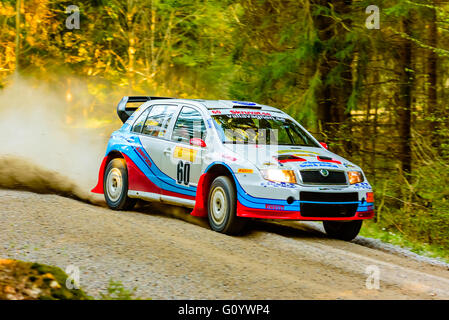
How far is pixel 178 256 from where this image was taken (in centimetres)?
724

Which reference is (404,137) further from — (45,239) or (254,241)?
(45,239)

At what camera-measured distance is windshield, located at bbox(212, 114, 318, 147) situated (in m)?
9.52

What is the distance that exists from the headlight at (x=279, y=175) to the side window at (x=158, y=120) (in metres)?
2.45

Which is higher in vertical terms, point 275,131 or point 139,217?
point 275,131

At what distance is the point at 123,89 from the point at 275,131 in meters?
14.4

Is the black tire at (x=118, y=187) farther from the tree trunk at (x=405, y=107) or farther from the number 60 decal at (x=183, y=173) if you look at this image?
the tree trunk at (x=405, y=107)

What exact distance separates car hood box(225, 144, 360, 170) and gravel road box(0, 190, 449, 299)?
3.38ft

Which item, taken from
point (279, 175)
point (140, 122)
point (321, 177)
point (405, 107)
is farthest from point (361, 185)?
point (405, 107)

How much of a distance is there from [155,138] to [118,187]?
1190mm

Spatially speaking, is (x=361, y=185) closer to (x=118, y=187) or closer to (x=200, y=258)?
(x=200, y=258)

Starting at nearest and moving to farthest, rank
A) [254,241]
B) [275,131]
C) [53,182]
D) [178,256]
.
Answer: [178,256]
[254,241]
[275,131]
[53,182]

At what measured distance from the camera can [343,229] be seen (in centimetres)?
952

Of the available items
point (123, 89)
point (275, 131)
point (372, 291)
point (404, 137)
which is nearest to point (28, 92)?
point (123, 89)

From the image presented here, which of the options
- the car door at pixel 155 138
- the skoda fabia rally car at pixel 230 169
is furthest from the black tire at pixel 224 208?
the car door at pixel 155 138
